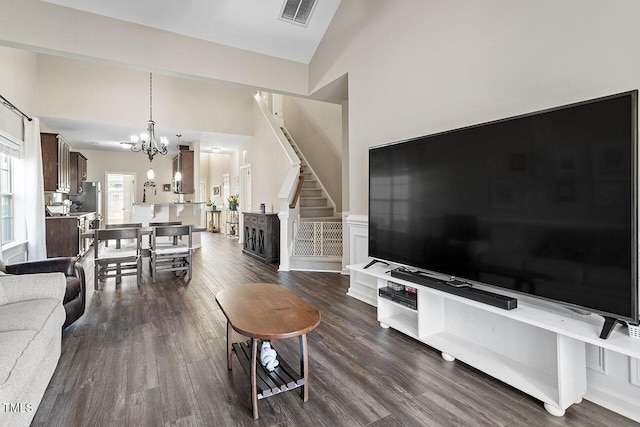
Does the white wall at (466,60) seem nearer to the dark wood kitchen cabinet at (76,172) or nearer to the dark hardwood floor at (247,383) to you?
the dark hardwood floor at (247,383)

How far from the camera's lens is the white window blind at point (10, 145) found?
12.9 feet

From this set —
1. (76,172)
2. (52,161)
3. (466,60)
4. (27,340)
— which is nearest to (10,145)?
(52,161)

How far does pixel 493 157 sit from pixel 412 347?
1.59 metres

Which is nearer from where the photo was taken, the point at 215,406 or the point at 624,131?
the point at 624,131

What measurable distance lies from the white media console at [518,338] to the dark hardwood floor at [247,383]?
0.08 metres

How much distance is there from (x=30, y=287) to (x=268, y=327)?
188 cm

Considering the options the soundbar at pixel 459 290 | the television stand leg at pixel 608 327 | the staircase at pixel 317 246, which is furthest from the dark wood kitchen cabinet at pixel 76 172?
the television stand leg at pixel 608 327

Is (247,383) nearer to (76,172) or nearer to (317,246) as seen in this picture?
(317,246)

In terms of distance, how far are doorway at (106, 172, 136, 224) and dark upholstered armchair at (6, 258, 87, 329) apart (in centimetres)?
745

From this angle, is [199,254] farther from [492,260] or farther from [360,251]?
[492,260]

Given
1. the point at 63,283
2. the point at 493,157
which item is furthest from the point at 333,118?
the point at 63,283

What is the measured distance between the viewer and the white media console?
66.5 inches

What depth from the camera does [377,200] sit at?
9.92ft

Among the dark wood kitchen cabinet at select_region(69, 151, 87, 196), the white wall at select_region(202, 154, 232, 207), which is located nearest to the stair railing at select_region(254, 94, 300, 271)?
the dark wood kitchen cabinet at select_region(69, 151, 87, 196)
